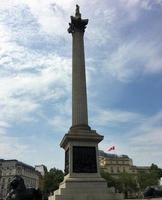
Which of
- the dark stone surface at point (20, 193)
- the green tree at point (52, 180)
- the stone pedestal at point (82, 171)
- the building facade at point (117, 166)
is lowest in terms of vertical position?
the dark stone surface at point (20, 193)

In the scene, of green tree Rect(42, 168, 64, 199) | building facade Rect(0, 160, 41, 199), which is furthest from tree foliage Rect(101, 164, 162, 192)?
A: building facade Rect(0, 160, 41, 199)

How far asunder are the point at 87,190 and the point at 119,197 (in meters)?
3.22

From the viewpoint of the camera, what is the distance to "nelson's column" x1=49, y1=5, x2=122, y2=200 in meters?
28.0

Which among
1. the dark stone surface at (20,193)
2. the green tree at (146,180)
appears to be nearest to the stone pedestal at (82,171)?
Result: the dark stone surface at (20,193)

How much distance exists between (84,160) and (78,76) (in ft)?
33.1

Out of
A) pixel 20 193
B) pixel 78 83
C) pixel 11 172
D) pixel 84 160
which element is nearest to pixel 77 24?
pixel 78 83

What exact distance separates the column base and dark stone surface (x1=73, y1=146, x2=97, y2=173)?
3.52ft

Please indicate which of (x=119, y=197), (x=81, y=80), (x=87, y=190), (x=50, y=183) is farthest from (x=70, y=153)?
(x=50, y=183)

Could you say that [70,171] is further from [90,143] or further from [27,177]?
[27,177]

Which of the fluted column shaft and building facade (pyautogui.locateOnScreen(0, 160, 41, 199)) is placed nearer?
the fluted column shaft

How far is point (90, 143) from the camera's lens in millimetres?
30672

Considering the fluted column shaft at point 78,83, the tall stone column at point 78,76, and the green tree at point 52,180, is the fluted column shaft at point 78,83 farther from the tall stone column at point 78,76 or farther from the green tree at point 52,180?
the green tree at point 52,180

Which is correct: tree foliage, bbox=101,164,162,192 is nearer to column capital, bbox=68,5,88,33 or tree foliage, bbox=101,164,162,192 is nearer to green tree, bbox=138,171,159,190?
green tree, bbox=138,171,159,190

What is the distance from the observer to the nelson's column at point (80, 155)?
2798 centimetres
